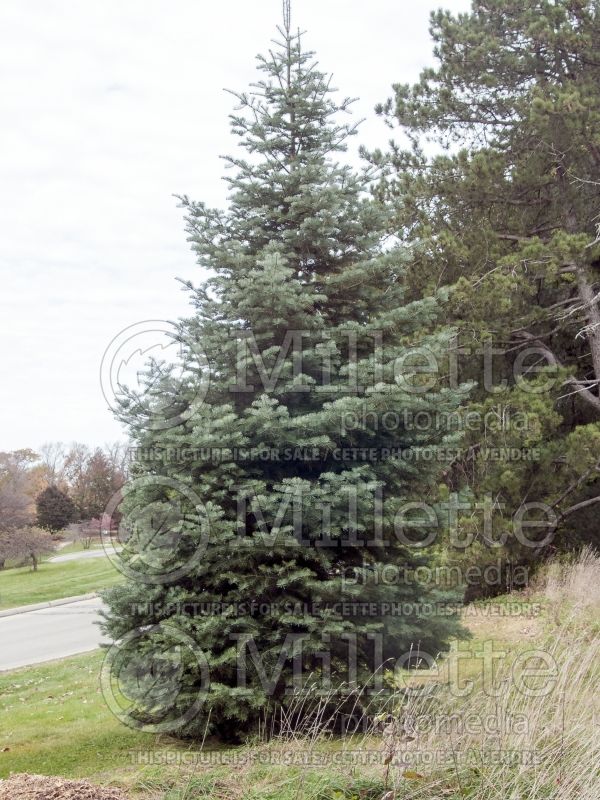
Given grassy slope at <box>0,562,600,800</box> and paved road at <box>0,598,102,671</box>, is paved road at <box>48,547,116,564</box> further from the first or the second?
grassy slope at <box>0,562,600,800</box>

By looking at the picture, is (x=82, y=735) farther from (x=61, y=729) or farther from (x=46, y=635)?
(x=46, y=635)

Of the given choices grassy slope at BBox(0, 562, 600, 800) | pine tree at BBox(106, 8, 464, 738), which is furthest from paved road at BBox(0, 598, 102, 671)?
pine tree at BBox(106, 8, 464, 738)

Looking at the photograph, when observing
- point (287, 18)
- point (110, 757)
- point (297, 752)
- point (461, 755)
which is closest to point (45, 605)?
point (110, 757)

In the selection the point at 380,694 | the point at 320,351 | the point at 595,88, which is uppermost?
the point at 595,88

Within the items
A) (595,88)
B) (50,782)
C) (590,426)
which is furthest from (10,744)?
(595,88)

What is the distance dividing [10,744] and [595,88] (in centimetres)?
1212

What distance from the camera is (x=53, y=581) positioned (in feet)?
75.5

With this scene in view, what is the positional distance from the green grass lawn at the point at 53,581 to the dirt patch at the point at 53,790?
47.3 ft

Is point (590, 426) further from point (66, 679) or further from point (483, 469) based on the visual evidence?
point (66, 679)

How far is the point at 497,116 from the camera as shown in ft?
42.4

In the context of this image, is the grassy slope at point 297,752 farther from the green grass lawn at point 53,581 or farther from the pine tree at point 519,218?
the green grass lawn at point 53,581

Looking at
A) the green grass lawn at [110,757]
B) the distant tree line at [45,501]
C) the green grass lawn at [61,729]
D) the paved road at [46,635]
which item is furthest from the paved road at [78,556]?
the green grass lawn at [110,757]

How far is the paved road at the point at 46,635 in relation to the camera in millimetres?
13086

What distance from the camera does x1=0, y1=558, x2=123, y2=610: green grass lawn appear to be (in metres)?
20.0
